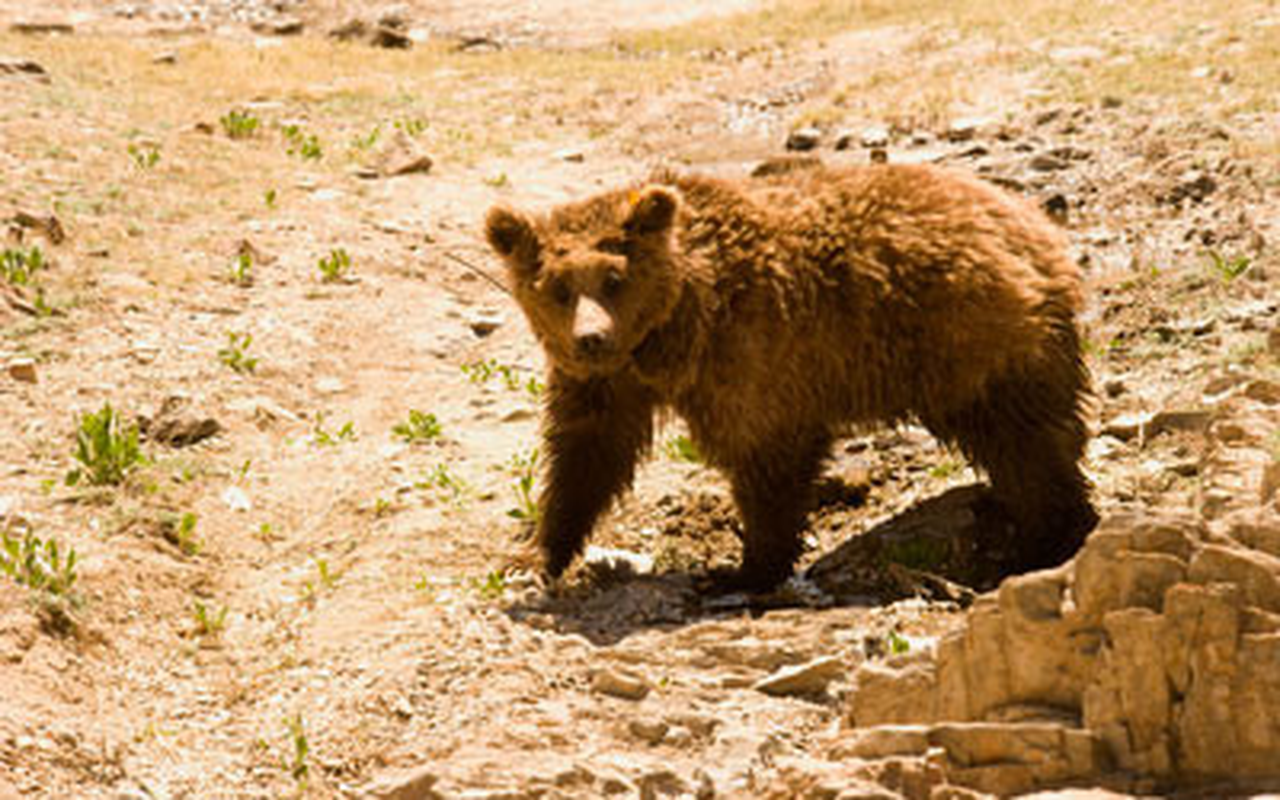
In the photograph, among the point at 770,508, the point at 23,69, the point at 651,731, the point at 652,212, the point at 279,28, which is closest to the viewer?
the point at 651,731

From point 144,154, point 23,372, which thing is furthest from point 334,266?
point 144,154

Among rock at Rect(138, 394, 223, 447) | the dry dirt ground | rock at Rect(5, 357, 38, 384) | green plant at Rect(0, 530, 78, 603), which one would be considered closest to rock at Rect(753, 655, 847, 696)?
the dry dirt ground

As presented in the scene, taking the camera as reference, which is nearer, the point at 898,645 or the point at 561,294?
the point at 898,645

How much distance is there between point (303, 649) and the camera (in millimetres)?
6164

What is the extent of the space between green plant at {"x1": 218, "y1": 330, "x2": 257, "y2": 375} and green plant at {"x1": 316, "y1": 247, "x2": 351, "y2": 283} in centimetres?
141

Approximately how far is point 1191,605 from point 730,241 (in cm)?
322

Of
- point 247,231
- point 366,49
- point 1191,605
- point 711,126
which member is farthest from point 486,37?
point 1191,605

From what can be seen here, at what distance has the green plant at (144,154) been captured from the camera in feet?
41.7

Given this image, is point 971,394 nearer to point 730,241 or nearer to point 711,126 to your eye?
point 730,241

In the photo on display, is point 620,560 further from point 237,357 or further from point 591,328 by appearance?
point 237,357

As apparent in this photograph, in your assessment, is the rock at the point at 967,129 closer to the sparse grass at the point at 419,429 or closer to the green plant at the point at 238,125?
the sparse grass at the point at 419,429

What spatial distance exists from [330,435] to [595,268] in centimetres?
264

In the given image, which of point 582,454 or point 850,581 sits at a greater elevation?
point 582,454

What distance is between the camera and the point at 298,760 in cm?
525
